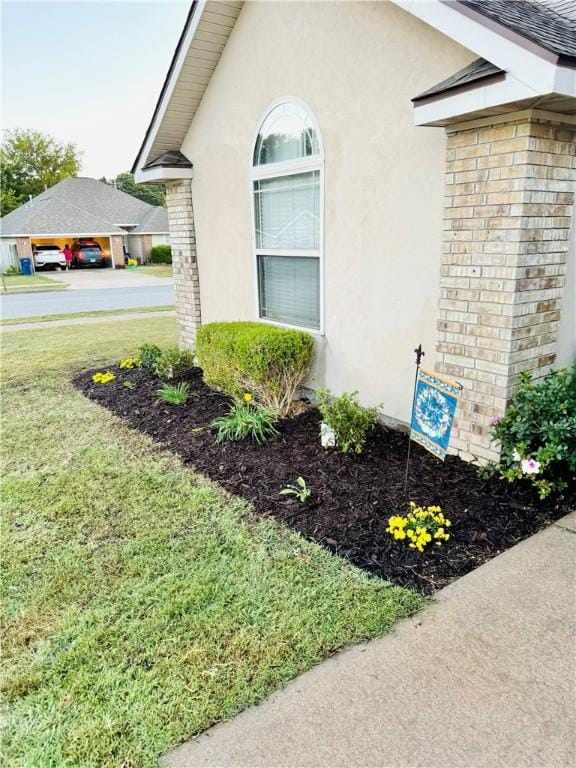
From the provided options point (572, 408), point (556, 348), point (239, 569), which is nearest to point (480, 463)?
point (572, 408)

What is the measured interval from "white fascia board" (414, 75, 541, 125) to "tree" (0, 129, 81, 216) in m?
53.8

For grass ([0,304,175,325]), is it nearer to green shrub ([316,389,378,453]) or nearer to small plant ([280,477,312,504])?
green shrub ([316,389,378,453])

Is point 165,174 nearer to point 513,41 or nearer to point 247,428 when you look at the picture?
point 247,428

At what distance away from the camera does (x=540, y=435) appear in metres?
3.76

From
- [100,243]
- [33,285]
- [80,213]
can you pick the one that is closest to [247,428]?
[33,285]

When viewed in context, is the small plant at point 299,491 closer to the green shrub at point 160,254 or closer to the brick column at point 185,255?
the brick column at point 185,255

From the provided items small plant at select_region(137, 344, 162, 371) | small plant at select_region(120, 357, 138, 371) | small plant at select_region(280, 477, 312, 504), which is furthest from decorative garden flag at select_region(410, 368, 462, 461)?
small plant at select_region(120, 357, 138, 371)

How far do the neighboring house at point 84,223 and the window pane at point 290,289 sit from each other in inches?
1390

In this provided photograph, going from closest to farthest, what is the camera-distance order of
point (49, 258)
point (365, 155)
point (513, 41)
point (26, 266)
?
point (513, 41), point (365, 155), point (26, 266), point (49, 258)

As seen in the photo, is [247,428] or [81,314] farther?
[81,314]

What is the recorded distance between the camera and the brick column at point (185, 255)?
7.77 metres

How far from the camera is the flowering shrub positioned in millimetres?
3363

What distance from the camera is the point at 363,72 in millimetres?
4758

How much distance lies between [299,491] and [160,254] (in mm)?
39971
